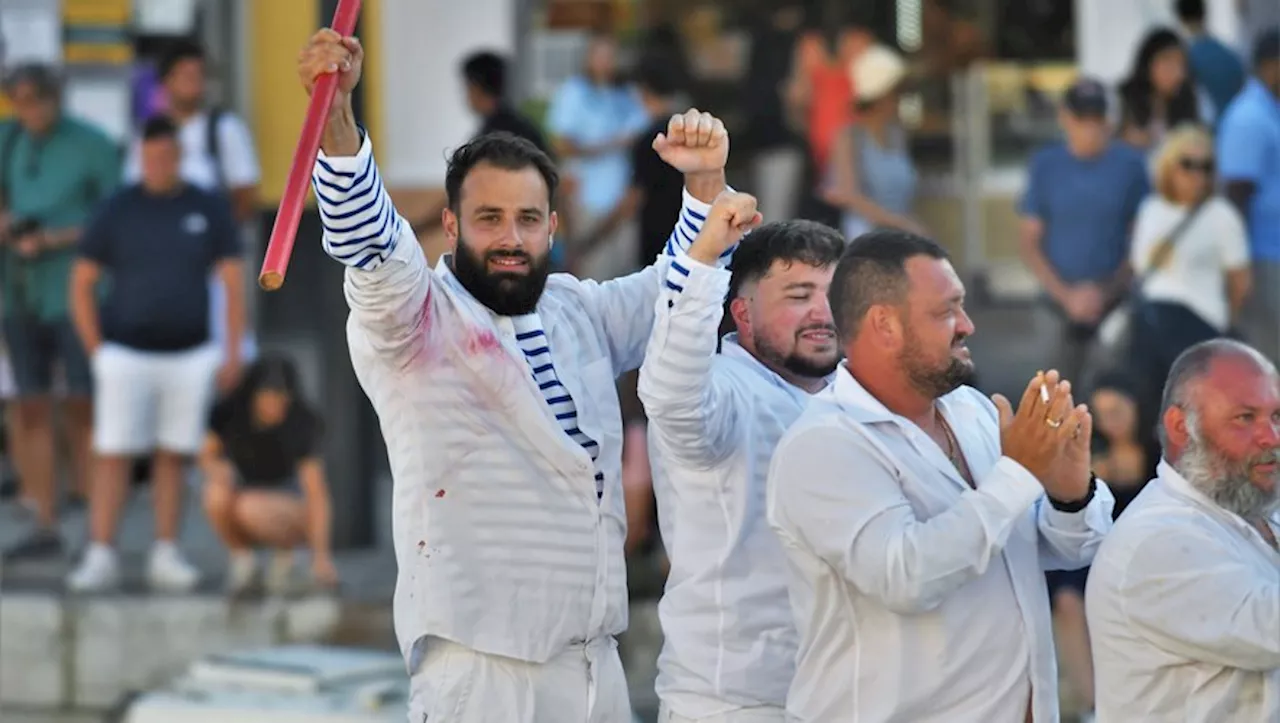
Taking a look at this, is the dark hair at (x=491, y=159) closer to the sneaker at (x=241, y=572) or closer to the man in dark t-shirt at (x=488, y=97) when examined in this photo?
the man in dark t-shirt at (x=488, y=97)

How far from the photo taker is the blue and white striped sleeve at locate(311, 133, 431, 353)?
A: 4.69 metres

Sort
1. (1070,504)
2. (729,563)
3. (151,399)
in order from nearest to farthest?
(1070,504) → (729,563) → (151,399)

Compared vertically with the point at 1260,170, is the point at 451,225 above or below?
above

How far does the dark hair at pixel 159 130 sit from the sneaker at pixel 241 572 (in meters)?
1.54

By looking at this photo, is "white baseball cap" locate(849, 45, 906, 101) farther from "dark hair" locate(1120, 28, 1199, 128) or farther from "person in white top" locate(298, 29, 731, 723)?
"person in white top" locate(298, 29, 731, 723)

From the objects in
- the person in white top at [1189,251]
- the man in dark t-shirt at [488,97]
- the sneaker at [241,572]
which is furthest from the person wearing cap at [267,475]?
the person in white top at [1189,251]

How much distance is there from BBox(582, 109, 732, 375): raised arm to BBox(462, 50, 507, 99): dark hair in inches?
159

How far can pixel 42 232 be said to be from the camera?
33.7 ft

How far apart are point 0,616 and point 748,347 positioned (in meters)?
5.03

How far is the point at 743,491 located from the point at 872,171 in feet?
16.7

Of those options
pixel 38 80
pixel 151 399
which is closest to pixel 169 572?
pixel 151 399

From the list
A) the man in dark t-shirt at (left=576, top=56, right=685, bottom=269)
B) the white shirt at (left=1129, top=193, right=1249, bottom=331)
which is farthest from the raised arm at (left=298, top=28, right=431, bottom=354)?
the white shirt at (left=1129, top=193, right=1249, bottom=331)

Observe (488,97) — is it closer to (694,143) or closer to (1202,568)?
(694,143)

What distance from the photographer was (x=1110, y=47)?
1134 cm
